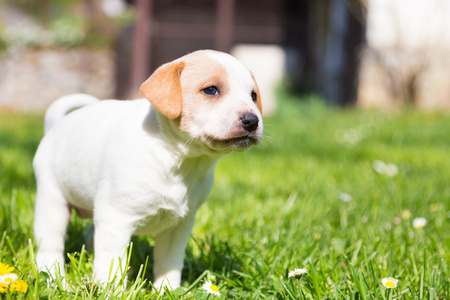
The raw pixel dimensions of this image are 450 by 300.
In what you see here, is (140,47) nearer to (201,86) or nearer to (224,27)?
(224,27)

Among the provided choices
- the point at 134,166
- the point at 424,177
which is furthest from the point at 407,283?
the point at 424,177

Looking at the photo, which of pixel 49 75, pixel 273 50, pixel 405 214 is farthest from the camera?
pixel 273 50

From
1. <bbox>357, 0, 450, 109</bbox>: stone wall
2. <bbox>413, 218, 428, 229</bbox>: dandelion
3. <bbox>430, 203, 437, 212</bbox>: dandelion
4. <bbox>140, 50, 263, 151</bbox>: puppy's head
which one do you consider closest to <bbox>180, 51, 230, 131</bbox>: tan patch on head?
<bbox>140, 50, 263, 151</bbox>: puppy's head

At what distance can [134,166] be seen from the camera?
1.84 meters

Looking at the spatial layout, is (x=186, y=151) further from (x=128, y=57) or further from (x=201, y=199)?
(x=128, y=57)

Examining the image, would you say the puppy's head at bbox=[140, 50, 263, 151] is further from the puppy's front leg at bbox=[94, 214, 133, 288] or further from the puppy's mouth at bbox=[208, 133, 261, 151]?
the puppy's front leg at bbox=[94, 214, 133, 288]

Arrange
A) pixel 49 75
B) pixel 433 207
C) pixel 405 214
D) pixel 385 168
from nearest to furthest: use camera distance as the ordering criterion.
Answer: pixel 405 214
pixel 433 207
pixel 385 168
pixel 49 75

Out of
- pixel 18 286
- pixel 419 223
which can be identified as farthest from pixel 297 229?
pixel 18 286

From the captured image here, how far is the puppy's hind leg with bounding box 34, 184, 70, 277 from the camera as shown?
206 cm

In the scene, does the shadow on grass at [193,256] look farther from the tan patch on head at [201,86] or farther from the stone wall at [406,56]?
the stone wall at [406,56]

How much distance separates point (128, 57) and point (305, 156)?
779 centimetres

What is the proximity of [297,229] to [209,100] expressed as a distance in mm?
1080

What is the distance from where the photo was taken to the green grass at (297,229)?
1914mm

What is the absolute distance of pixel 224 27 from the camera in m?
11.7
